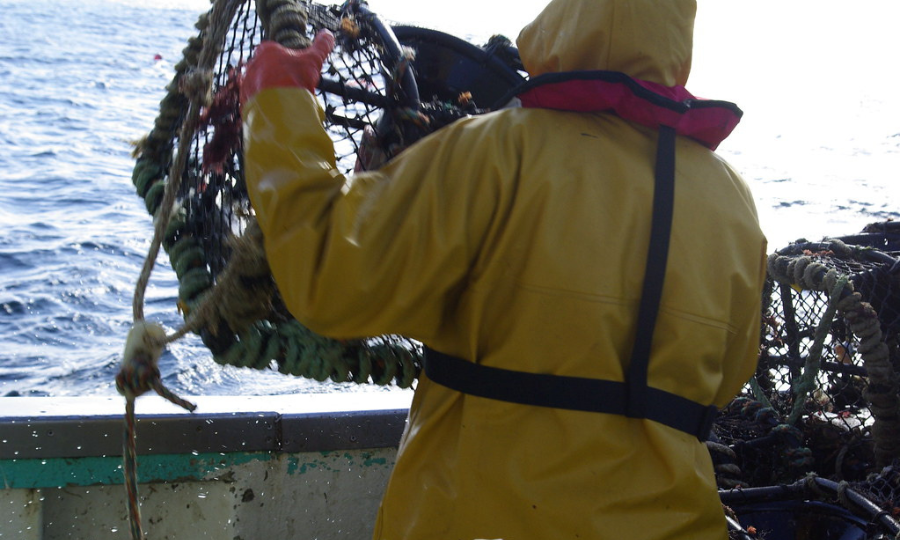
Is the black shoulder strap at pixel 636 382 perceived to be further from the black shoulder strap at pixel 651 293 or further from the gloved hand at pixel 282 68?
the gloved hand at pixel 282 68

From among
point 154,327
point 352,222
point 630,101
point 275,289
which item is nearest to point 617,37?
point 630,101

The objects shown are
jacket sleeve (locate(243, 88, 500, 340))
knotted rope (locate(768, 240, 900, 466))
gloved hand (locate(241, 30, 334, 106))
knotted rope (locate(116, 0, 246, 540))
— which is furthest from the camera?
knotted rope (locate(768, 240, 900, 466))

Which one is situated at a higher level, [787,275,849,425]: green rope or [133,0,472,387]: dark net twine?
[133,0,472,387]: dark net twine

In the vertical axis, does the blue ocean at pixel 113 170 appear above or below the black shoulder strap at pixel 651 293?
below

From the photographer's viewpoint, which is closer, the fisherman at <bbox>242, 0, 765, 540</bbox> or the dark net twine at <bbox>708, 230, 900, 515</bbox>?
the fisherman at <bbox>242, 0, 765, 540</bbox>

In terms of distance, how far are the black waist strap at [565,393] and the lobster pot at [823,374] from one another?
152 cm

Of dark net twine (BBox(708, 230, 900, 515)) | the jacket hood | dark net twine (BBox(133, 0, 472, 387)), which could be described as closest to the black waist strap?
dark net twine (BBox(133, 0, 472, 387))

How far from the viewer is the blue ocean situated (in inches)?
278

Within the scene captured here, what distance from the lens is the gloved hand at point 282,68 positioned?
1.58 metres

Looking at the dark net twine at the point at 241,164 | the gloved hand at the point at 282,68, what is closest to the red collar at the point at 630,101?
the gloved hand at the point at 282,68

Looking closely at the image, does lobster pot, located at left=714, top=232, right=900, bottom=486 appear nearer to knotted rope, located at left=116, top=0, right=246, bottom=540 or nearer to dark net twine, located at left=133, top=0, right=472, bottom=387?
dark net twine, located at left=133, top=0, right=472, bottom=387

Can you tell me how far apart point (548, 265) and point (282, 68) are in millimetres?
668

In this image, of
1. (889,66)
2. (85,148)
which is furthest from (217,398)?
(889,66)

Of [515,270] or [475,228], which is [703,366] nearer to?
[515,270]
